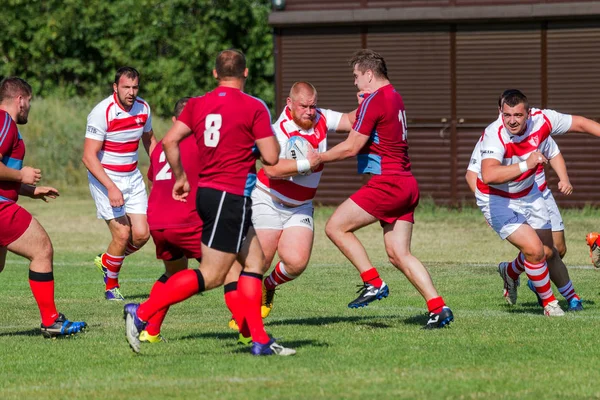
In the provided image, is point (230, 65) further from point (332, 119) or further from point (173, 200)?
point (332, 119)

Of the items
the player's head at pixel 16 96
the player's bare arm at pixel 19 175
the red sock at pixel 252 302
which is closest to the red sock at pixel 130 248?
the player's head at pixel 16 96

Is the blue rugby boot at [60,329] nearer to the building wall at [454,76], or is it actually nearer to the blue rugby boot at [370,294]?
the blue rugby boot at [370,294]

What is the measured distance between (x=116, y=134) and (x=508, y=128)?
429cm

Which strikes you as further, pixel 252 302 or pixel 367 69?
pixel 367 69

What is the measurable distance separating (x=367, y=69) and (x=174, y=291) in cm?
272

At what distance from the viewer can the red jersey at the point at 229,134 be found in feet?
25.9

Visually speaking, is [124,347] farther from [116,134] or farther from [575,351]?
[116,134]

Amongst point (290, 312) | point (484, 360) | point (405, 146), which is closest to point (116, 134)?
point (290, 312)

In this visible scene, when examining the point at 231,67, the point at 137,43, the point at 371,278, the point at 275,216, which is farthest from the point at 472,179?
the point at 137,43

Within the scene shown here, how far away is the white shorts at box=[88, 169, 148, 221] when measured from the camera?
1244 centimetres

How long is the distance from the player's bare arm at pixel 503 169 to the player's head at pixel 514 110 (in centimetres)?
34

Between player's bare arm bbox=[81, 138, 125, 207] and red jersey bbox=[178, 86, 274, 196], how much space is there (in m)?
3.72

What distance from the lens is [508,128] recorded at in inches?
399

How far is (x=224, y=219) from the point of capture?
7848 mm
